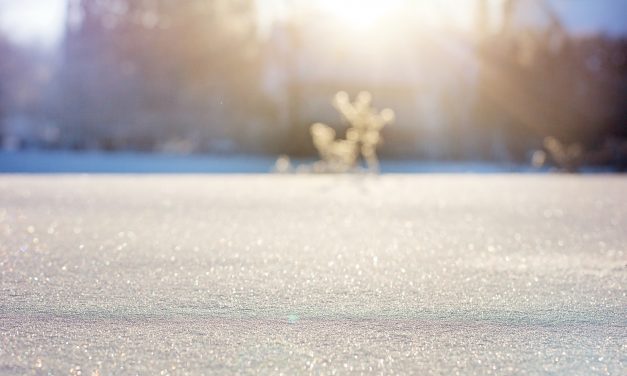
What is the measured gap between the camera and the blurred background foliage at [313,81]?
19953 mm

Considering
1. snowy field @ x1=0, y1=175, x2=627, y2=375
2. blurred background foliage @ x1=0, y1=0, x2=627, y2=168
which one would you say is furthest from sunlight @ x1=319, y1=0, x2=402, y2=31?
snowy field @ x1=0, y1=175, x2=627, y2=375

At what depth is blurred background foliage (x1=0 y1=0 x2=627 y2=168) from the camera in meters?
20.0

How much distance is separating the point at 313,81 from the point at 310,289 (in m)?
19.9

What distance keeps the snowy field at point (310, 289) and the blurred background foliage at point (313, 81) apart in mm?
11962

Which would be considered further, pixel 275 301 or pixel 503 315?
pixel 275 301

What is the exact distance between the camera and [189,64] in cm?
2473

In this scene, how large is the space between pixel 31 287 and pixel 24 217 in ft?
9.86

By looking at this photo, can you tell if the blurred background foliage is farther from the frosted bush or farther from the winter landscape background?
the frosted bush

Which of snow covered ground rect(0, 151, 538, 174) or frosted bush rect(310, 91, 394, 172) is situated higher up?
frosted bush rect(310, 91, 394, 172)

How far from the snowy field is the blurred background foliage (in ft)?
39.2

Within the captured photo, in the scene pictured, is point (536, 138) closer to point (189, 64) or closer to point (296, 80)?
point (296, 80)

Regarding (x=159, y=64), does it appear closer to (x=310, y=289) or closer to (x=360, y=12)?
(x=360, y=12)

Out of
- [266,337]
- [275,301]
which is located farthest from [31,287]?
[266,337]

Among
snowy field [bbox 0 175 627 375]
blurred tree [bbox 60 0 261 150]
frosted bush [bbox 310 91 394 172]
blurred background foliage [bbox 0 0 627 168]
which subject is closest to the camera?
snowy field [bbox 0 175 627 375]
